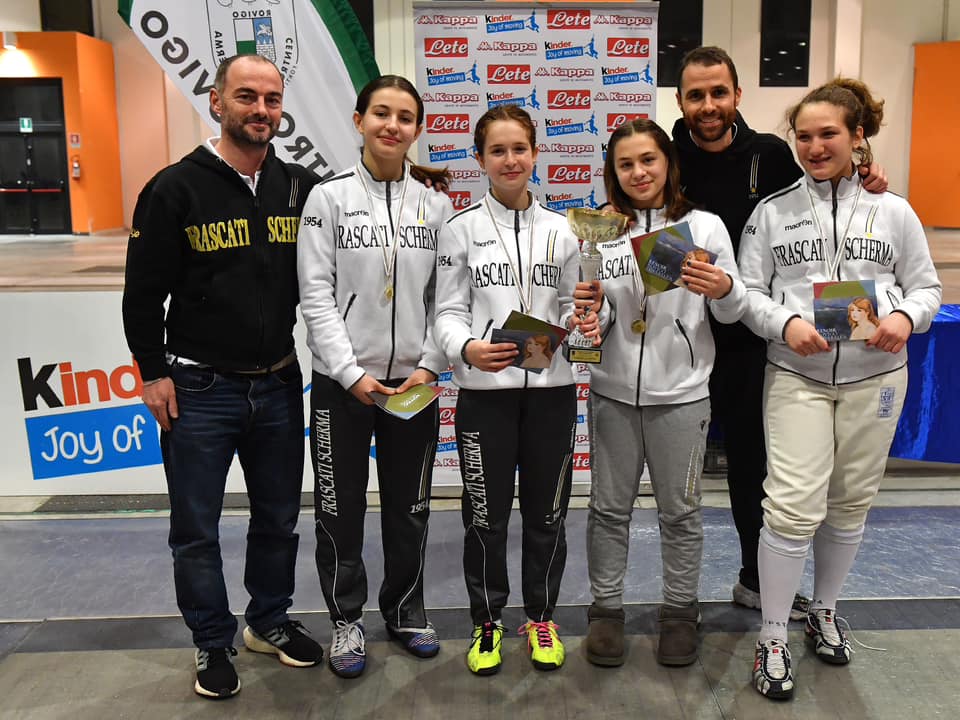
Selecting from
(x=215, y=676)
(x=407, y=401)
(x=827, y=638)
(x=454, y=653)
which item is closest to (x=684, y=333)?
(x=407, y=401)

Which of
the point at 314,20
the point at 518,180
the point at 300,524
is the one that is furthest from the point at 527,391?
the point at 314,20

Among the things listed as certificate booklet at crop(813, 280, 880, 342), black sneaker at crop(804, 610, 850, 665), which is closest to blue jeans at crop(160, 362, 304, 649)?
certificate booklet at crop(813, 280, 880, 342)

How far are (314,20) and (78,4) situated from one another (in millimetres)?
14463

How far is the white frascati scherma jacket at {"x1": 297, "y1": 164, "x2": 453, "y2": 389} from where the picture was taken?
8.04 feet

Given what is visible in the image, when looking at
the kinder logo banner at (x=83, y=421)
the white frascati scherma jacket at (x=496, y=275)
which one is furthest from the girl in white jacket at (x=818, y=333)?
the kinder logo banner at (x=83, y=421)

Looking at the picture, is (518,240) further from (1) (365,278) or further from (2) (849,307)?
(2) (849,307)

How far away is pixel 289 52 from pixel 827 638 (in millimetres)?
3216

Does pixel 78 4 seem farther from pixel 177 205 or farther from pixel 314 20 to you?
pixel 177 205

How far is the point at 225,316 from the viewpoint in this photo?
8.00 ft

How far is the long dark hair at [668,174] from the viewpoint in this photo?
246cm

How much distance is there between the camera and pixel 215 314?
8.00ft

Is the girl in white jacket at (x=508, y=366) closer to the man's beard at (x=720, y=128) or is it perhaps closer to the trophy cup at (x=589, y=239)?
the trophy cup at (x=589, y=239)

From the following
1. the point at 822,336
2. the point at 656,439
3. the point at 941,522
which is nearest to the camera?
the point at 822,336

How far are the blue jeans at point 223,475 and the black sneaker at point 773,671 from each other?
1450 mm
